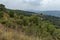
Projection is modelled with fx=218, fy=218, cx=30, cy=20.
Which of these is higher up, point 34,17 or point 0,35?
point 0,35

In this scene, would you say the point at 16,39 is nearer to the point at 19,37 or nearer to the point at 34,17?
the point at 19,37

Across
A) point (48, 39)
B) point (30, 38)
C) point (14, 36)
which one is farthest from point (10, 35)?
point (48, 39)

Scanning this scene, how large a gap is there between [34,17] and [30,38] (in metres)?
20.6

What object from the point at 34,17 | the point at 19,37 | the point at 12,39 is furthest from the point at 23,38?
the point at 34,17

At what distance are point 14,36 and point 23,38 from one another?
24 centimetres

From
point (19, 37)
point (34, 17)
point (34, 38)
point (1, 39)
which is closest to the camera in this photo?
point (1, 39)

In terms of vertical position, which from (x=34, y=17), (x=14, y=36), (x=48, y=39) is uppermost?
(x=14, y=36)

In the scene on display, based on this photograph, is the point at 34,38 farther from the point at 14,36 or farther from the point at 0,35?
the point at 0,35

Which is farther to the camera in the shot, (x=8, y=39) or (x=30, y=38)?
(x=30, y=38)

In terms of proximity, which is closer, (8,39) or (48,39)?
(8,39)

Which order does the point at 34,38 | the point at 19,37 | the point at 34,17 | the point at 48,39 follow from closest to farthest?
the point at 19,37, the point at 34,38, the point at 48,39, the point at 34,17

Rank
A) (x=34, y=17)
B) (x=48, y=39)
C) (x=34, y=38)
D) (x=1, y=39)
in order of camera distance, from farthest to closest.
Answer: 1. (x=34, y=17)
2. (x=48, y=39)
3. (x=34, y=38)
4. (x=1, y=39)

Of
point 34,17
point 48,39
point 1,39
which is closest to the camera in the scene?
point 1,39

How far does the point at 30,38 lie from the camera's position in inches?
233
